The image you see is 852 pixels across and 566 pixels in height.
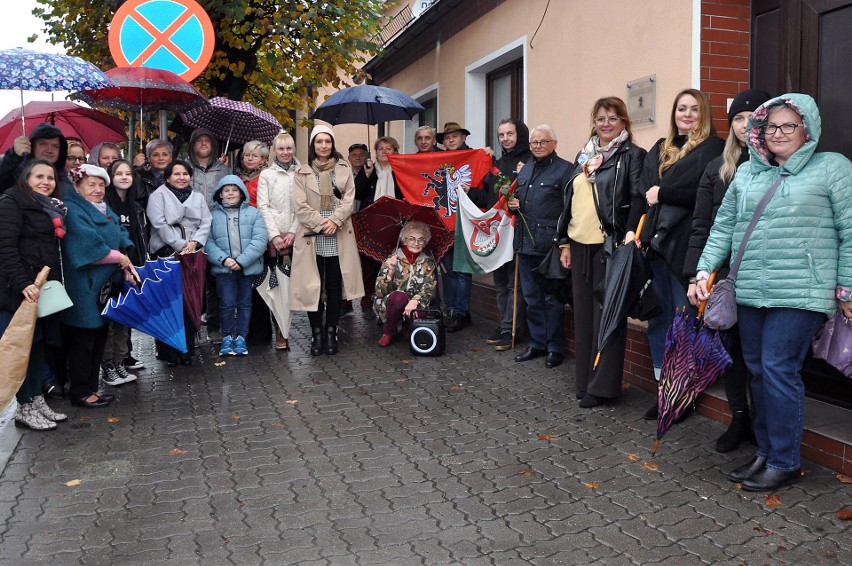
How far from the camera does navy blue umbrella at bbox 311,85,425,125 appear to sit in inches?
409

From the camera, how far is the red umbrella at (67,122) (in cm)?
886

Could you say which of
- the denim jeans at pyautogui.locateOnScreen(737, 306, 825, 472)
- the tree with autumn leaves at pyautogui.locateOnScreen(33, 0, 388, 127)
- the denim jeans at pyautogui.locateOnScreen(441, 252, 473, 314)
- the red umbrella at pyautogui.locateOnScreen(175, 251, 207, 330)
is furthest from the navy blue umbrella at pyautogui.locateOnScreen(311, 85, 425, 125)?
the denim jeans at pyautogui.locateOnScreen(737, 306, 825, 472)

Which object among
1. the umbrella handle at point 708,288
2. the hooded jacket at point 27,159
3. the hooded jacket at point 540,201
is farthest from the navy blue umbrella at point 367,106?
the umbrella handle at point 708,288

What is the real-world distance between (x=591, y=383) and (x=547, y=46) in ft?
14.8

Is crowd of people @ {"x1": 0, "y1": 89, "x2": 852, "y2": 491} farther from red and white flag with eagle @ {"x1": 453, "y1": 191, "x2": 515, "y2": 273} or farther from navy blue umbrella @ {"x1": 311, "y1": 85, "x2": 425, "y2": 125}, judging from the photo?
navy blue umbrella @ {"x1": 311, "y1": 85, "x2": 425, "y2": 125}

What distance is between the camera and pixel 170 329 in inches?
270

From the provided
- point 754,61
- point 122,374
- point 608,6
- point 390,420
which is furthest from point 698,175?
point 122,374

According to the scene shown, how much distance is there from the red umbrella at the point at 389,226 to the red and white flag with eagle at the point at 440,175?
0.69 ft

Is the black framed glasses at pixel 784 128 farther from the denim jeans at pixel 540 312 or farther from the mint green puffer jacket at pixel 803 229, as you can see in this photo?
the denim jeans at pixel 540 312

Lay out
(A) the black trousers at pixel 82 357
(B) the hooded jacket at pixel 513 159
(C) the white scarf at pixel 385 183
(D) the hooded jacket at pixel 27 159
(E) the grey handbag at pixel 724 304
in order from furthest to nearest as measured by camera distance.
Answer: (C) the white scarf at pixel 385 183 < (B) the hooded jacket at pixel 513 159 < (D) the hooded jacket at pixel 27 159 < (A) the black trousers at pixel 82 357 < (E) the grey handbag at pixel 724 304

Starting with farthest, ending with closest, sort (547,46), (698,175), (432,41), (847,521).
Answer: (432,41)
(547,46)
(698,175)
(847,521)

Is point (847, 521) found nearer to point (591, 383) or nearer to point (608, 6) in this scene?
point (591, 383)

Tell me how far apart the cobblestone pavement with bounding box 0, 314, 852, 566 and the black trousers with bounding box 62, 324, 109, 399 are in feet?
0.65

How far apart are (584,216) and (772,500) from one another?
104 inches
